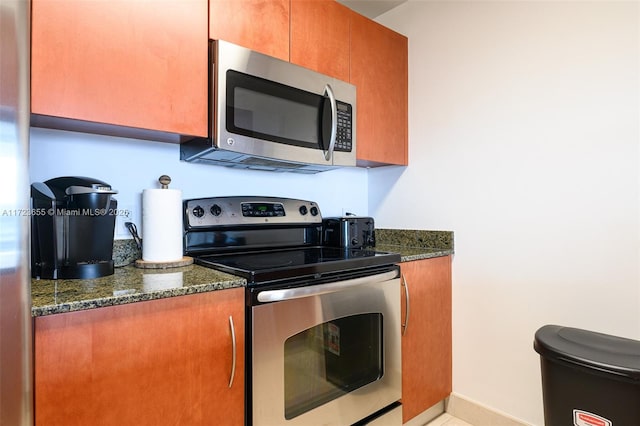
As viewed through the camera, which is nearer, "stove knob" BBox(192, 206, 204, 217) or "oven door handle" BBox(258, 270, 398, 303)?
"oven door handle" BBox(258, 270, 398, 303)

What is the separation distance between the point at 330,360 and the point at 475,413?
40.1 inches

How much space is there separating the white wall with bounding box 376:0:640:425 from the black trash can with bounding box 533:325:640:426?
1.10 ft

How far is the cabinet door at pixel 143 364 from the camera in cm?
81

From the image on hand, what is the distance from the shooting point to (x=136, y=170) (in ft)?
4.80

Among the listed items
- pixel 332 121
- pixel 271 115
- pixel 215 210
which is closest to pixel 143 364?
pixel 215 210

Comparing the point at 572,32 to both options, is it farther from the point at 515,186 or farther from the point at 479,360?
the point at 479,360

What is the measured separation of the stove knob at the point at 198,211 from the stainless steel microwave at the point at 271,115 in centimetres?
22

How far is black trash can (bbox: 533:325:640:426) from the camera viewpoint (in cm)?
104

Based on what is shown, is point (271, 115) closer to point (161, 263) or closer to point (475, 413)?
point (161, 263)

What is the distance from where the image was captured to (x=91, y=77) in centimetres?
109

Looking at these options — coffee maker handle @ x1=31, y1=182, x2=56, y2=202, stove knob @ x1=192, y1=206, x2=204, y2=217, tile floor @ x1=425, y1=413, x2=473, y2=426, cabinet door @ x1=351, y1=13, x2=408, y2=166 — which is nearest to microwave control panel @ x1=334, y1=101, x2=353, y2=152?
cabinet door @ x1=351, y1=13, x2=408, y2=166

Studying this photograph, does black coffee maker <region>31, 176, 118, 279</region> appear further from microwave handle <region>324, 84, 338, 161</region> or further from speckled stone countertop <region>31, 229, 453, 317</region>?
microwave handle <region>324, 84, 338, 161</region>

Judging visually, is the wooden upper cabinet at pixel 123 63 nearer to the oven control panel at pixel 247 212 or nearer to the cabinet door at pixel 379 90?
the oven control panel at pixel 247 212

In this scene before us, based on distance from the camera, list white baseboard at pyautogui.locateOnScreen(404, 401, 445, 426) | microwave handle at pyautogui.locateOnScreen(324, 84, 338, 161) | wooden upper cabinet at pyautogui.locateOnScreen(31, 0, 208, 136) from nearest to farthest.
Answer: wooden upper cabinet at pyautogui.locateOnScreen(31, 0, 208, 136) → microwave handle at pyautogui.locateOnScreen(324, 84, 338, 161) → white baseboard at pyautogui.locateOnScreen(404, 401, 445, 426)
